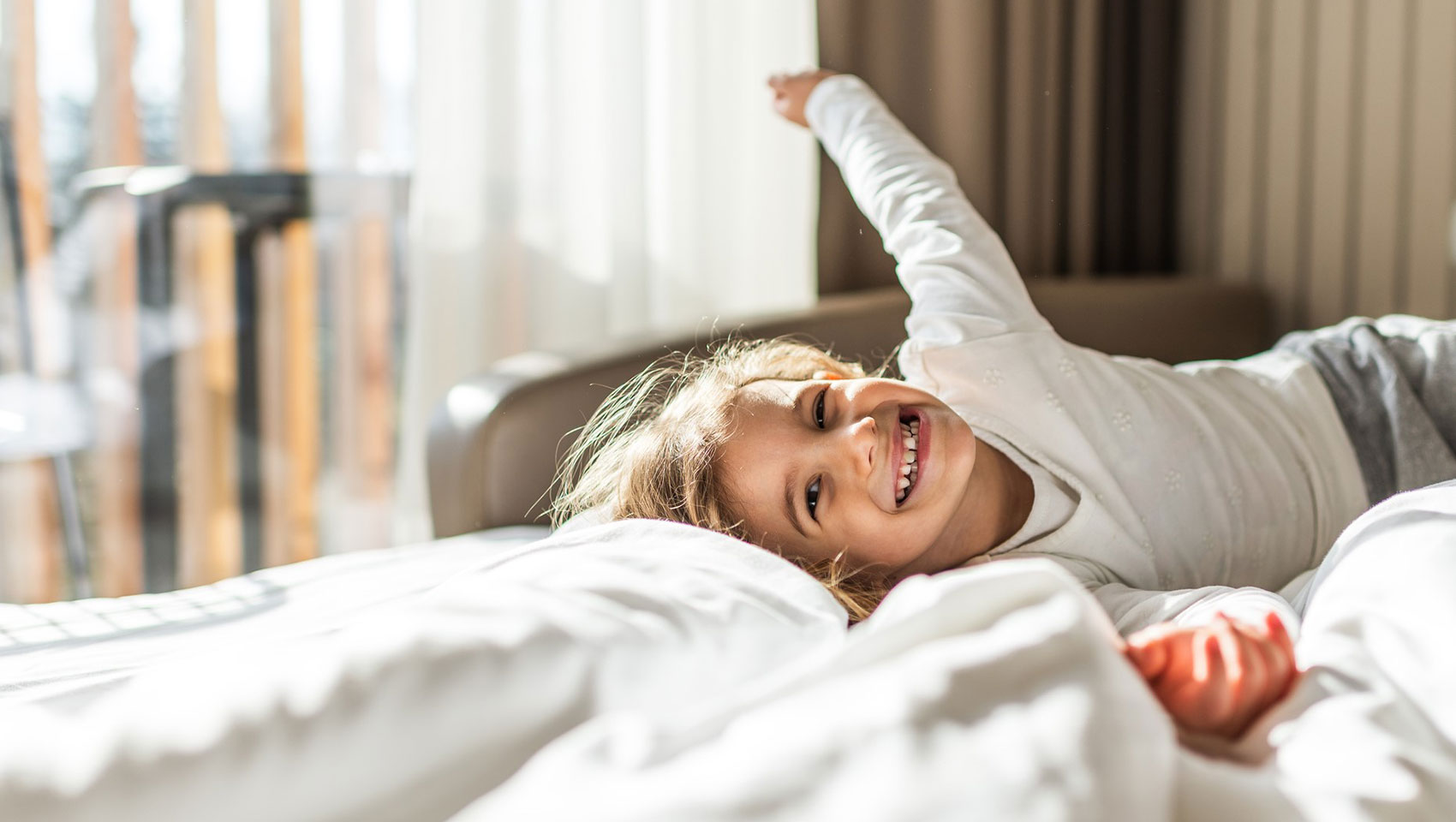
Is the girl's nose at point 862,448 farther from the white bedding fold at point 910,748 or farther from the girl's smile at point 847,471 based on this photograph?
the white bedding fold at point 910,748

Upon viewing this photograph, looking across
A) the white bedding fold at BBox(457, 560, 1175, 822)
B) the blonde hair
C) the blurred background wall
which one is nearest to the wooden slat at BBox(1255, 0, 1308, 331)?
the blurred background wall

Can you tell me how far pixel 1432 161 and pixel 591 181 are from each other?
4.57ft

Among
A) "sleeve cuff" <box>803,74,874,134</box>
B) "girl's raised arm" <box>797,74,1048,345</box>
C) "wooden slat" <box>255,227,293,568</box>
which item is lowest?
"wooden slat" <box>255,227,293,568</box>

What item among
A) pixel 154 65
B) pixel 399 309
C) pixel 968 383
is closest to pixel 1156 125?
pixel 968 383

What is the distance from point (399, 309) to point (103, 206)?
412 mm

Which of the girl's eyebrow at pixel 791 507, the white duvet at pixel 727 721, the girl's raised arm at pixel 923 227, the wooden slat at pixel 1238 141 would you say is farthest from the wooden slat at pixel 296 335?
the wooden slat at pixel 1238 141

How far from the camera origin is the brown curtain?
184 centimetres

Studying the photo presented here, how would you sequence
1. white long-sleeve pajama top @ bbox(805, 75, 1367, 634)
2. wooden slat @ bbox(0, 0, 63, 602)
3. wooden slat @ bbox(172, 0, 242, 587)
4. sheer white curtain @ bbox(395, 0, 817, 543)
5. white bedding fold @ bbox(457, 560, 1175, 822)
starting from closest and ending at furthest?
1. white bedding fold @ bbox(457, 560, 1175, 822)
2. white long-sleeve pajama top @ bbox(805, 75, 1367, 634)
3. wooden slat @ bbox(0, 0, 63, 602)
4. wooden slat @ bbox(172, 0, 242, 587)
5. sheer white curtain @ bbox(395, 0, 817, 543)

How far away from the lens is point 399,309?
65.4 inches

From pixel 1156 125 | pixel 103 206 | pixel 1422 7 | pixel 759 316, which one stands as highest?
pixel 1422 7

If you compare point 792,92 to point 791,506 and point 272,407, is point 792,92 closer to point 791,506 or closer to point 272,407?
point 791,506

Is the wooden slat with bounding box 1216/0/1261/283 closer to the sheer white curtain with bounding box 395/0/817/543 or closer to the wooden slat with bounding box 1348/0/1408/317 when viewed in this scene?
the wooden slat with bounding box 1348/0/1408/317

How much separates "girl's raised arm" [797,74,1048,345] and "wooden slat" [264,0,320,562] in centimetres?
74

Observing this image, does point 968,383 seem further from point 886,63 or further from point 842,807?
point 886,63
